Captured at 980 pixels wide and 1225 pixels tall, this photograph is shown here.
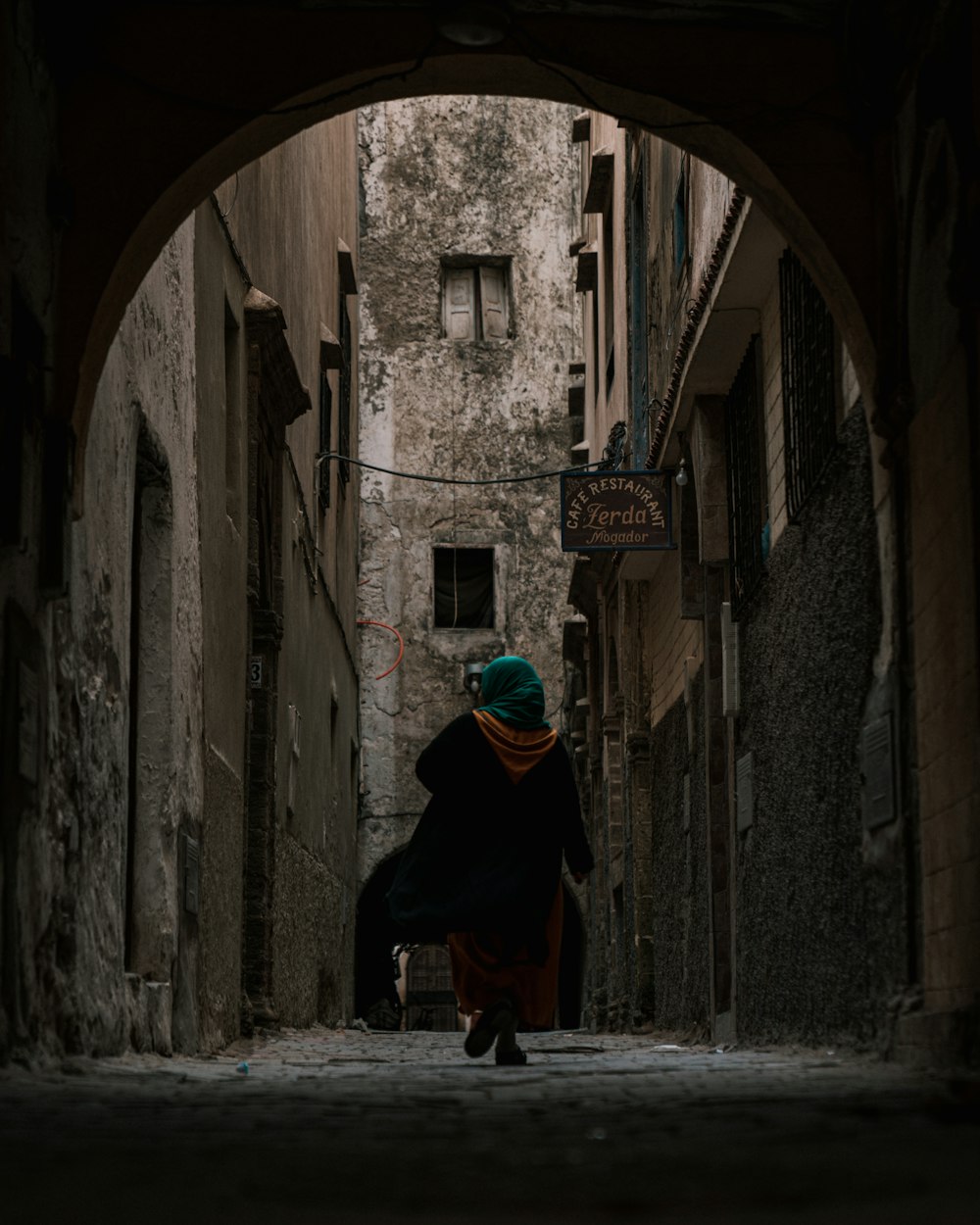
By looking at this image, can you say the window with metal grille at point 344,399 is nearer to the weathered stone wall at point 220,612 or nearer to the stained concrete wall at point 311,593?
the stained concrete wall at point 311,593

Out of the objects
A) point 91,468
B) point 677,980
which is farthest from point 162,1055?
point 677,980

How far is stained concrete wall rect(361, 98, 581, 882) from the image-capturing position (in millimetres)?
25297

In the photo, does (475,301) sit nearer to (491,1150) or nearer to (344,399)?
(344,399)

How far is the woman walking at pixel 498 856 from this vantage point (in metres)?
8.08

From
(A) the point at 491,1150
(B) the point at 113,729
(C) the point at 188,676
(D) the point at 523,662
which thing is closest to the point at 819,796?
(D) the point at 523,662

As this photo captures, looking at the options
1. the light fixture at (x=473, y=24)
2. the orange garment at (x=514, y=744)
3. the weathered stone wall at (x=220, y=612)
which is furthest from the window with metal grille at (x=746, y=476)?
the light fixture at (x=473, y=24)

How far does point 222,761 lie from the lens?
1067 centimetres

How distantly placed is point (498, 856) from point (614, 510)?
15.3 ft

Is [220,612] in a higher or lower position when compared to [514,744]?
higher

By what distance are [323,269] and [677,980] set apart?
7.58 meters

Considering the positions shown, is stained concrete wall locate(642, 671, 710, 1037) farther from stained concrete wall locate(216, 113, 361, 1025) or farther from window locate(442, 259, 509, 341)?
window locate(442, 259, 509, 341)

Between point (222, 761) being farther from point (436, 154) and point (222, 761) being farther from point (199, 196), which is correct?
point (436, 154)

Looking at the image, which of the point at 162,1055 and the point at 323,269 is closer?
the point at 162,1055

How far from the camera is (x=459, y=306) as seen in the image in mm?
26312
